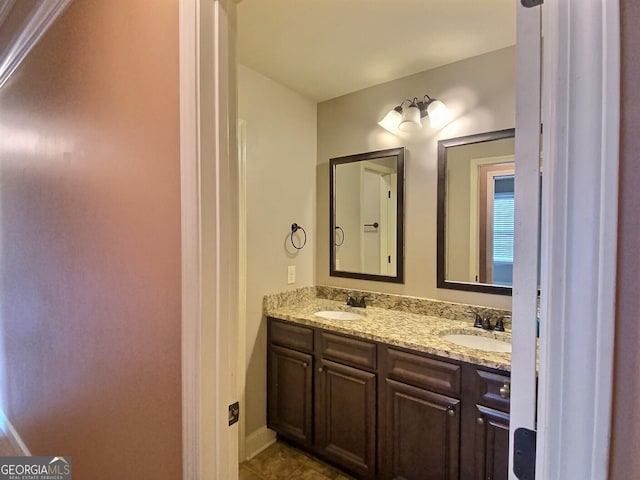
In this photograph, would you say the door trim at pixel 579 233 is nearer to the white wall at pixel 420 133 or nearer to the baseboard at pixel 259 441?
the white wall at pixel 420 133

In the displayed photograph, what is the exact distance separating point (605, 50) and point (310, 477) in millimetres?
2357

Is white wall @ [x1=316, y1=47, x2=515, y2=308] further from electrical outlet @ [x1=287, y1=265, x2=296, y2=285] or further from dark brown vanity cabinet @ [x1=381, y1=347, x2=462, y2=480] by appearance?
dark brown vanity cabinet @ [x1=381, y1=347, x2=462, y2=480]

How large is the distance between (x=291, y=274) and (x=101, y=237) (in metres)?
1.49

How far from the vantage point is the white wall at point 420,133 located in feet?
6.43

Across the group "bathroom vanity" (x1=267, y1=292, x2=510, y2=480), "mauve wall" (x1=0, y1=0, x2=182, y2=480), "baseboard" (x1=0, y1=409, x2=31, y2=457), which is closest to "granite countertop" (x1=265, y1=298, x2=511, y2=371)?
"bathroom vanity" (x1=267, y1=292, x2=510, y2=480)

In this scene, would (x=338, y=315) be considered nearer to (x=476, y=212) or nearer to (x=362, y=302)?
(x=362, y=302)

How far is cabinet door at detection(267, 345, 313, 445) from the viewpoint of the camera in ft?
7.08

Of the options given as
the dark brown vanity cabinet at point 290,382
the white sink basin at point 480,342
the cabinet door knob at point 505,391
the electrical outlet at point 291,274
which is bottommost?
the dark brown vanity cabinet at point 290,382

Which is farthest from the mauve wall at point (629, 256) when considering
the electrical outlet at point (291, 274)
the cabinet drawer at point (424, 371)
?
the electrical outlet at point (291, 274)

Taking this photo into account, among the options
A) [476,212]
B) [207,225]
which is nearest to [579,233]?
[207,225]

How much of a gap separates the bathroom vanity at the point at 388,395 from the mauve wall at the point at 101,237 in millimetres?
1145

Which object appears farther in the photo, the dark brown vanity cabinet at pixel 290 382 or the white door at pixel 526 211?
the dark brown vanity cabinet at pixel 290 382

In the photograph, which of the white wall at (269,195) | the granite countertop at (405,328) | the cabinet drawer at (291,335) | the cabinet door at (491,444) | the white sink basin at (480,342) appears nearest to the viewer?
the cabinet door at (491,444)

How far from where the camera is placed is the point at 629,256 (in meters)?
0.44
